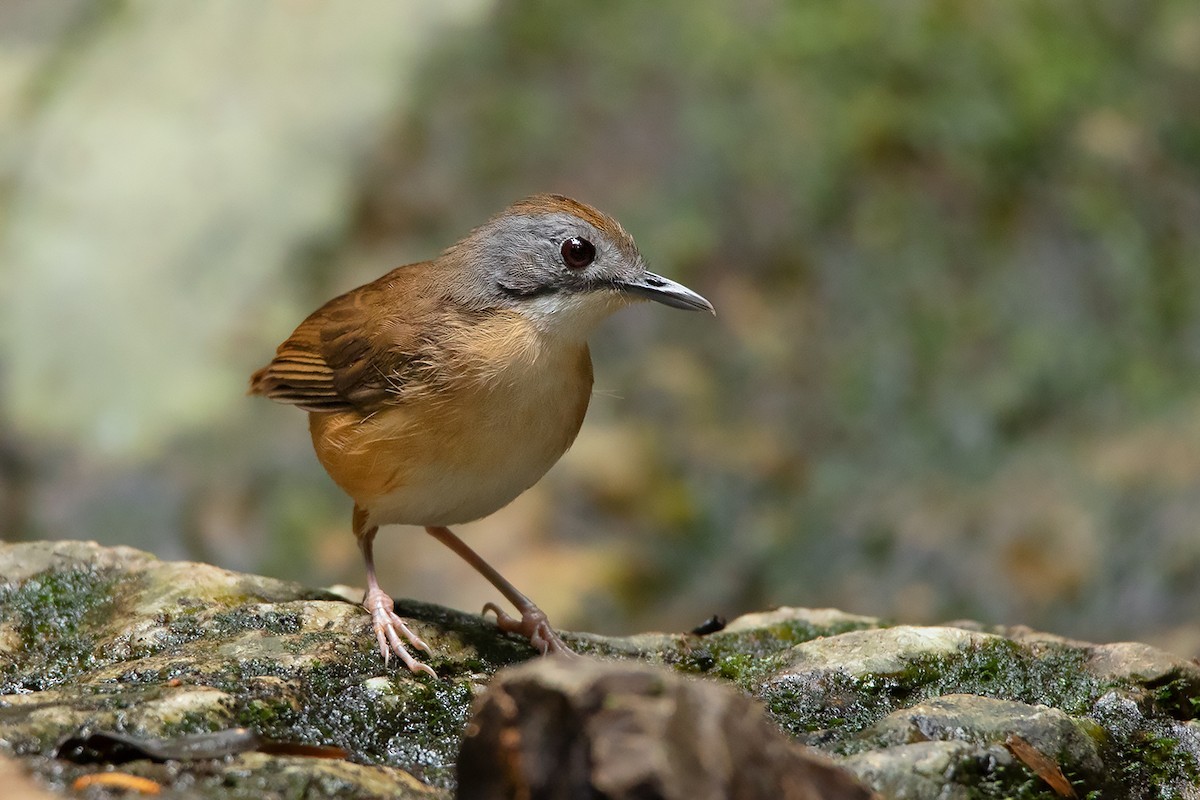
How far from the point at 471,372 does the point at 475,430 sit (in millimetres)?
216

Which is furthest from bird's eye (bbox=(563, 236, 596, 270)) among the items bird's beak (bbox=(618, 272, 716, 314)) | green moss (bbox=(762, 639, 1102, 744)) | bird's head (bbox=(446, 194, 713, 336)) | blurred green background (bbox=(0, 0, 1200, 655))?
blurred green background (bbox=(0, 0, 1200, 655))

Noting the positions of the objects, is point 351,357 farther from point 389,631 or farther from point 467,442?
point 389,631

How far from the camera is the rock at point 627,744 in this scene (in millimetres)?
2602

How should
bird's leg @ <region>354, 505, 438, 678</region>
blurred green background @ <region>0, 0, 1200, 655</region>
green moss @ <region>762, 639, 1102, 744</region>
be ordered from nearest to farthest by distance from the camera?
green moss @ <region>762, 639, 1102, 744</region>
bird's leg @ <region>354, 505, 438, 678</region>
blurred green background @ <region>0, 0, 1200, 655</region>

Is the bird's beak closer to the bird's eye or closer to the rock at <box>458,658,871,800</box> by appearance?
the bird's eye

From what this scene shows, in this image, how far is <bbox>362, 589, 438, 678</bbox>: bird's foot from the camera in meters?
4.44

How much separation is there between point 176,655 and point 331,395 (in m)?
1.44

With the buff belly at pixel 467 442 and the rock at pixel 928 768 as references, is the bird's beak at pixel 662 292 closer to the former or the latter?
the buff belly at pixel 467 442

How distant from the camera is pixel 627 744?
2.62 m

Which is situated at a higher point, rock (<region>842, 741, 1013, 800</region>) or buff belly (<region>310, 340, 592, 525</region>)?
buff belly (<region>310, 340, 592, 525</region>)

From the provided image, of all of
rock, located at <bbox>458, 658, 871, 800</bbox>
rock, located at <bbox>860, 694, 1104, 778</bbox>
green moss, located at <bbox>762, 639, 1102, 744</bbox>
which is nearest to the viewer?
rock, located at <bbox>458, 658, 871, 800</bbox>

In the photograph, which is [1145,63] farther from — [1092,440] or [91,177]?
[91,177]

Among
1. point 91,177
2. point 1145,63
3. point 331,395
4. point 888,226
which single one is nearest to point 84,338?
point 91,177

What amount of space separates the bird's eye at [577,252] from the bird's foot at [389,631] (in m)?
1.50
